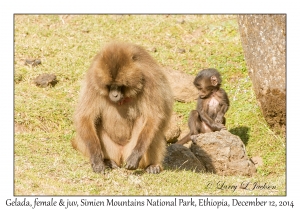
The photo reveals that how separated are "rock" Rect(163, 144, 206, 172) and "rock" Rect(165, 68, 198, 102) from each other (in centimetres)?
239

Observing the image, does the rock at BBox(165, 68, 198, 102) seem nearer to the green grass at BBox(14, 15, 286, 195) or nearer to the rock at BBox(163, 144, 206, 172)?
the green grass at BBox(14, 15, 286, 195)

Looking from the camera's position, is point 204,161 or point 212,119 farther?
point 212,119

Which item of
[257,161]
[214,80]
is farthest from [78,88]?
[257,161]

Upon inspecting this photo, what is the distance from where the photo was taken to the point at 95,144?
24.6ft

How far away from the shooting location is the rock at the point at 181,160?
8736 millimetres

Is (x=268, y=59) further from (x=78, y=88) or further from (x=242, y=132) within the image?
(x=78, y=88)

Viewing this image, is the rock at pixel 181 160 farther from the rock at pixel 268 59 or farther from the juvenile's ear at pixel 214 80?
the rock at pixel 268 59

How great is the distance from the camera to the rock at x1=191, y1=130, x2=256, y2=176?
8.95 meters

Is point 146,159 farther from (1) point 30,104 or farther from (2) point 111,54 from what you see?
(1) point 30,104

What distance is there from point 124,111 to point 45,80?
146 inches

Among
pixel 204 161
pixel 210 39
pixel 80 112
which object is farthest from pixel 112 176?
pixel 210 39

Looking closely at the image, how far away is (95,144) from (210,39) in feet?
20.8

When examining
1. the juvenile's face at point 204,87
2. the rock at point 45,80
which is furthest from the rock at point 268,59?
the rock at point 45,80

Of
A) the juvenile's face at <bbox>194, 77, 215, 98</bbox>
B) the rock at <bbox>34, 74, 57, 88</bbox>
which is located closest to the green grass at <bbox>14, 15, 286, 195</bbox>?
the rock at <bbox>34, 74, 57, 88</bbox>
